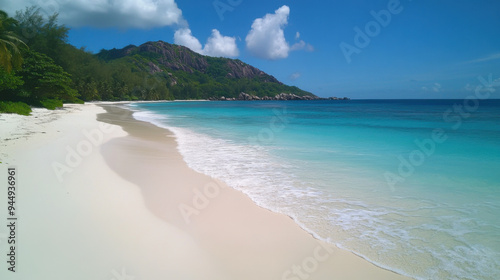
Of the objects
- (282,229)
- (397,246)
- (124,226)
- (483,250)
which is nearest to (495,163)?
(483,250)

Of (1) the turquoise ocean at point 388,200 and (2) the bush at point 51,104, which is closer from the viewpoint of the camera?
(1) the turquoise ocean at point 388,200

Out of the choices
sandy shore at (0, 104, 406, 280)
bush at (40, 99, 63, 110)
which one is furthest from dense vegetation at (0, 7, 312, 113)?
sandy shore at (0, 104, 406, 280)

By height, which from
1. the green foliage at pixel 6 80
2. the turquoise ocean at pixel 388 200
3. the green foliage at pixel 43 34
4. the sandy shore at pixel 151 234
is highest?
the green foliage at pixel 43 34

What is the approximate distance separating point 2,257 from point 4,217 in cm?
107

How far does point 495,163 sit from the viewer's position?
9.30 metres

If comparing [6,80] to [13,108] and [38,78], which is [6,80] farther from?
[38,78]

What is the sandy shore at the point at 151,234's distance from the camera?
9.20ft

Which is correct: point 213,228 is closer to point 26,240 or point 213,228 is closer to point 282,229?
point 282,229

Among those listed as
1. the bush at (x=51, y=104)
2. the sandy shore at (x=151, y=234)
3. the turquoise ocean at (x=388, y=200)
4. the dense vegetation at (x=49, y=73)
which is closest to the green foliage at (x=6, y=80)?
the dense vegetation at (x=49, y=73)

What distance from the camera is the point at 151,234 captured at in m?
3.46

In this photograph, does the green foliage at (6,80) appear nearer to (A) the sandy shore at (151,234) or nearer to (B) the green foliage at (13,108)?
(B) the green foliage at (13,108)

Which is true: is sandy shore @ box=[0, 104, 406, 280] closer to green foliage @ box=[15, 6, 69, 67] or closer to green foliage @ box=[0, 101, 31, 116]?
green foliage @ box=[0, 101, 31, 116]

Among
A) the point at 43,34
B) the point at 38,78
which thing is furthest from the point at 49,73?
the point at 43,34

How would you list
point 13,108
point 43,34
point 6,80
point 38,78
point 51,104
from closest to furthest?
1. point 13,108
2. point 6,80
3. point 38,78
4. point 51,104
5. point 43,34
